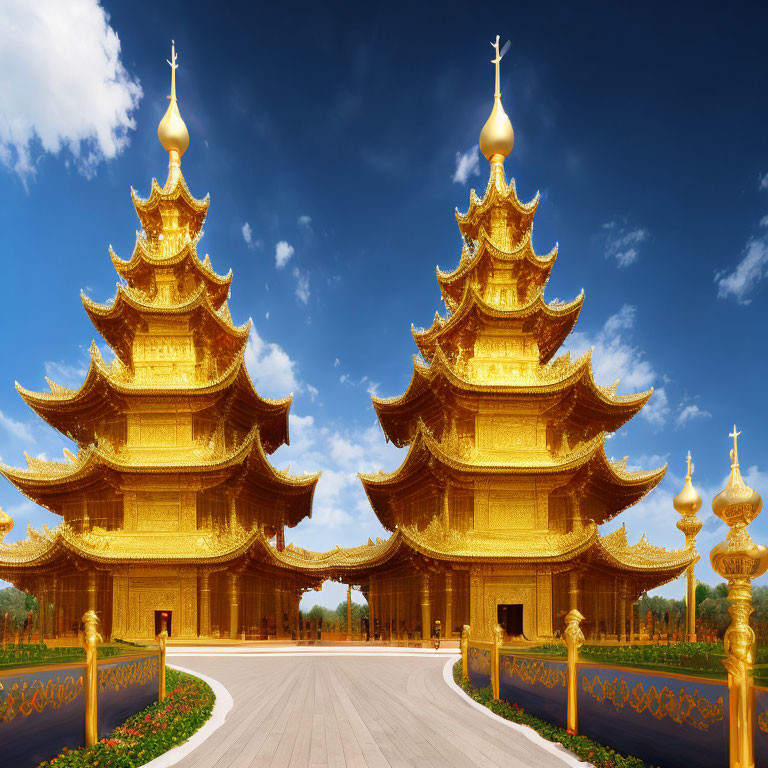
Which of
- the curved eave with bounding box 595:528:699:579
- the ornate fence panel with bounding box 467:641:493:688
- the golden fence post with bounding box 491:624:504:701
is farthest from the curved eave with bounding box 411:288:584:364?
the golden fence post with bounding box 491:624:504:701

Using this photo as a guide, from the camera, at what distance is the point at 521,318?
106 feet

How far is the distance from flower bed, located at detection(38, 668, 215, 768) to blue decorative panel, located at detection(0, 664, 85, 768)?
7.5 inches

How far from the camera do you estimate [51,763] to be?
316 inches

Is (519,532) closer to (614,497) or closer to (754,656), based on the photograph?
(614,497)

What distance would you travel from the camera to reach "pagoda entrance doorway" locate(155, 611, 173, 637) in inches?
1175

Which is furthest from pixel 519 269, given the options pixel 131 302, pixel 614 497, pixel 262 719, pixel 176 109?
pixel 262 719

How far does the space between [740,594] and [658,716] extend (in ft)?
6.25

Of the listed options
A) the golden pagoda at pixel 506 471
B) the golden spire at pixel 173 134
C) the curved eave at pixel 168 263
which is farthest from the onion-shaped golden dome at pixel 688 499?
the golden spire at pixel 173 134

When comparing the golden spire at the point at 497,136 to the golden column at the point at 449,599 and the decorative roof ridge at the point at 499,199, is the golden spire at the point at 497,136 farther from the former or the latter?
the golden column at the point at 449,599

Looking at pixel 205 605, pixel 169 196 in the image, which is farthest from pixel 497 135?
pixel 205 605

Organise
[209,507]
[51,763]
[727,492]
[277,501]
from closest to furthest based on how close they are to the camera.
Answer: [727,492]
[51,763]
[209,507]
[277,501]

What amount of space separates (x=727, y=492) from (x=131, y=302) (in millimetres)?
30673

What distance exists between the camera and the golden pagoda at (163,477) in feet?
97.5

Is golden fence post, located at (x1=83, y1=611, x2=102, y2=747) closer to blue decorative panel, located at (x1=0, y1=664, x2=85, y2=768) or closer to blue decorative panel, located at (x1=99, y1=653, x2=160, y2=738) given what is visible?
blue decorative panel, located at (x1=0, y1=664, x2=85, y2=768)
